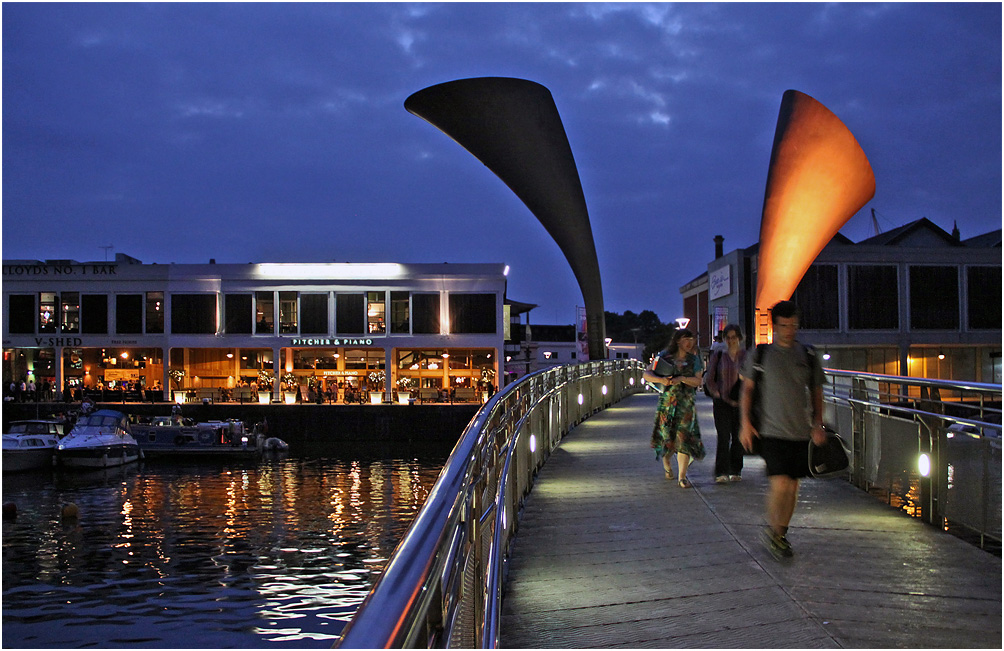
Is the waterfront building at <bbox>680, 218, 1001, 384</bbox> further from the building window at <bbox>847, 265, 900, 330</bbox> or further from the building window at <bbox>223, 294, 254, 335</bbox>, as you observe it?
the building window at <bbox>223, 294, 254, 335</bbox>

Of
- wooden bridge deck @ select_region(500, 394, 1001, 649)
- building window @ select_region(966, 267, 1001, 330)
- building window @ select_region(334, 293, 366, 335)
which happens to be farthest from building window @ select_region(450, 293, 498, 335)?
wooden bridge deck @ select_region(500, 394, 1001, 649)

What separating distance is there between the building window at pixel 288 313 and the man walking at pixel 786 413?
48.5 meters

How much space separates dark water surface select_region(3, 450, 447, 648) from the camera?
18.6 m

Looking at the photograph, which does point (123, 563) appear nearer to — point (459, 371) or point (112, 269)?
point (459, 371)

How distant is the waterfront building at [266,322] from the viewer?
5178 cm

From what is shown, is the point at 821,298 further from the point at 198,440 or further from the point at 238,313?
the point at 198,440

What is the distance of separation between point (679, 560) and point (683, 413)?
3.19 meters

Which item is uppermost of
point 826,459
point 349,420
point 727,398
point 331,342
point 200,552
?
point 331,342

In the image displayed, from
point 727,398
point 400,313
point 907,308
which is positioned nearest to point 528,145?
point 727,398

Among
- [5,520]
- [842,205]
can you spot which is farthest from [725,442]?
[5,520]

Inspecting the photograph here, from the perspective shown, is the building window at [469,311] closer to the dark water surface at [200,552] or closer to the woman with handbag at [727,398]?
the dark water surface at [200,552]

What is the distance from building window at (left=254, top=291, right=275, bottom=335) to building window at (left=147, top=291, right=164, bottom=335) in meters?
5.70

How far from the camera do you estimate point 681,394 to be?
350 inches

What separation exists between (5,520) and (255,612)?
15474 millimetres
